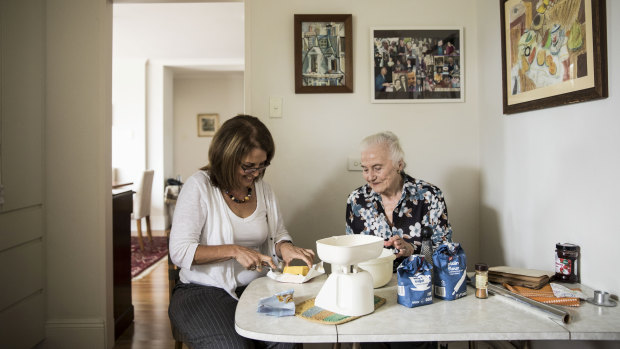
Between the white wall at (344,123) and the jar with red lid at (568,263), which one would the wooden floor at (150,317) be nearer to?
the white wall at (344,123)

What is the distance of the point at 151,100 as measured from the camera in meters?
6.37

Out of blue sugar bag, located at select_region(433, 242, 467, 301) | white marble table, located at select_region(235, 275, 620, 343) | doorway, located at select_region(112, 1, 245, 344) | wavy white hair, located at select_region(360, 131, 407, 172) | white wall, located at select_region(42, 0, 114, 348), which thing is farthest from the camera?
doorway, located at select_region(112, 1, 245, 344)

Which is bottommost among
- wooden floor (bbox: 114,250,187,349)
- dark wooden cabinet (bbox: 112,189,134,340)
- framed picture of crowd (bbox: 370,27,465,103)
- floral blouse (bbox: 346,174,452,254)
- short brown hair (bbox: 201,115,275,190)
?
wooden floor (bbox: 114,250,187,349)

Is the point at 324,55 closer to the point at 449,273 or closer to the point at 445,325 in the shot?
the point at 449,273

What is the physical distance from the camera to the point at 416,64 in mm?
2389

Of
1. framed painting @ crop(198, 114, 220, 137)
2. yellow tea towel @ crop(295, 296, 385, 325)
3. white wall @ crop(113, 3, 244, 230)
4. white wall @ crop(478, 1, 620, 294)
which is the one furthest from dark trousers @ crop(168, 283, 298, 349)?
framed painting @ crop(198, 114, 220, 137)

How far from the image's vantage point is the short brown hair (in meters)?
1.77

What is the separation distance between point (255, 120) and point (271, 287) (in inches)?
28.4

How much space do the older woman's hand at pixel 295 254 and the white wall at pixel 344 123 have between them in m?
0.63

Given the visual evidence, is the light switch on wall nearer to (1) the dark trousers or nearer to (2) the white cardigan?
(2) the white cardigan

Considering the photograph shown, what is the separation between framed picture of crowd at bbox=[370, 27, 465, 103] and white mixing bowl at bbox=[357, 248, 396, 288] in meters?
1.17

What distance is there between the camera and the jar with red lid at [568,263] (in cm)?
158

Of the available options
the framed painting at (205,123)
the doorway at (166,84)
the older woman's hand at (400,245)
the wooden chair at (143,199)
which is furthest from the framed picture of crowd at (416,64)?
the framed painting at (205,123)

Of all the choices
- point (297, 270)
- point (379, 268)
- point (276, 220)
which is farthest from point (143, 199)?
point (379, 268)
